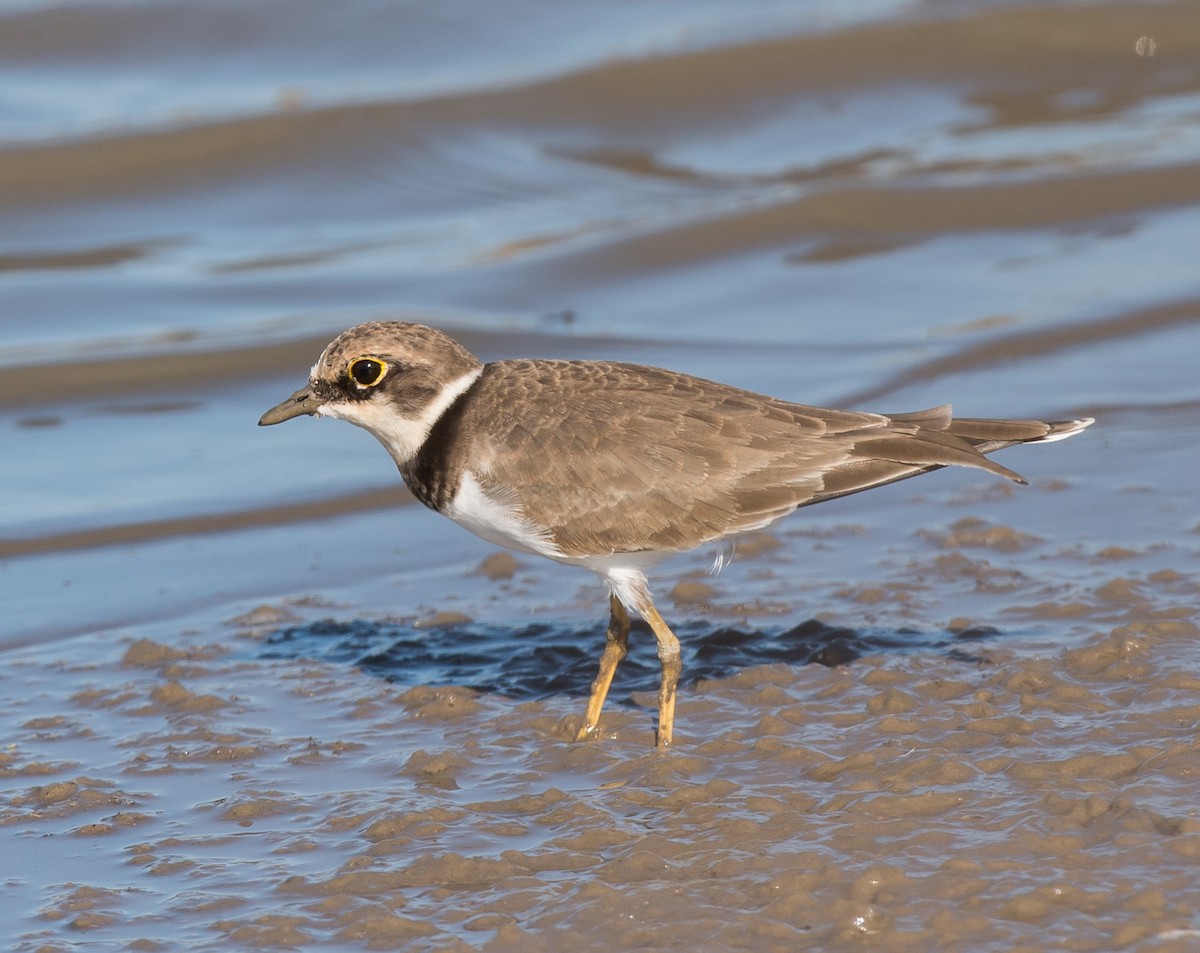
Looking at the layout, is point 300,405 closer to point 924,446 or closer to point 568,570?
point 568,570

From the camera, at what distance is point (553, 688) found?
600 cm

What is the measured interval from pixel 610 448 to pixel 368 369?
0.91m

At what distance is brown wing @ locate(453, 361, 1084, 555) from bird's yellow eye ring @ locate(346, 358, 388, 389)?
0.35 meters

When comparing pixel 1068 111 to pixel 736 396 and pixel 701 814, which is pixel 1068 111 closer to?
pixel 736 396

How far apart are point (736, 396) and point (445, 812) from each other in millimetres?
1838

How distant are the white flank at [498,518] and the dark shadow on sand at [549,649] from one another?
718 millimetres

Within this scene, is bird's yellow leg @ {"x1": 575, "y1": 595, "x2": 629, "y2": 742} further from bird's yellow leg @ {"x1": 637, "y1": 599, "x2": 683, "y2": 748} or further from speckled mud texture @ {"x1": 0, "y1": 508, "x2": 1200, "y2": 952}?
bird's yellow leg @ {"x1": 637, "y1": 599, "x2": 683, "y2": 748}

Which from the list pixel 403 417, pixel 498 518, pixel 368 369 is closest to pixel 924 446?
pixel 498 518

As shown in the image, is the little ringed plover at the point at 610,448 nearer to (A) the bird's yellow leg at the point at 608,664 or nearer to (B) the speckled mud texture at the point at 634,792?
(A) the bird's yellow leg at the point at 608,664

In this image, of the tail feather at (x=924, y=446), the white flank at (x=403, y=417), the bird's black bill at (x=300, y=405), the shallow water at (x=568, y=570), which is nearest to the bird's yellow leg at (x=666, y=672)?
the shallow water at (x=568, y=570)

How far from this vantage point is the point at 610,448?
216 inches

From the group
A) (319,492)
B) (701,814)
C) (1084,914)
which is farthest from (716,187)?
(1084,914)

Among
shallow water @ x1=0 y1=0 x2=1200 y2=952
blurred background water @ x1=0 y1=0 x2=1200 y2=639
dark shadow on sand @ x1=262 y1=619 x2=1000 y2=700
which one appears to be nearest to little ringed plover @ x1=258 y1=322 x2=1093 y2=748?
dark shadow on sand @ x1=262 y1=619 x2=1000 y2=700

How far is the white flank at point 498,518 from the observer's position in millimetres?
5434
